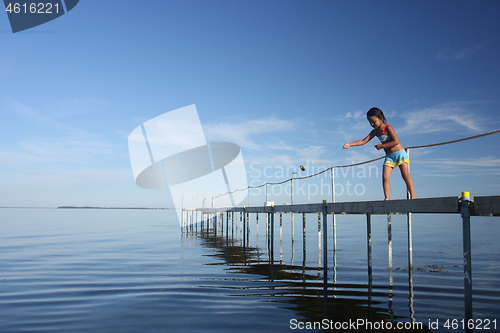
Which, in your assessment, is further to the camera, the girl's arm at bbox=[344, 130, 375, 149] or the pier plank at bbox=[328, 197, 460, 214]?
the girl's arm at bbox=[344, 130, 375, 149]

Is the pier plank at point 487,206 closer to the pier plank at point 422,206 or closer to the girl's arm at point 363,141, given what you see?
the pier plank at point 422,206

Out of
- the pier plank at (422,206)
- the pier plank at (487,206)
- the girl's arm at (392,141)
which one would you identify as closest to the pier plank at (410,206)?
the pier plank at (422,206)

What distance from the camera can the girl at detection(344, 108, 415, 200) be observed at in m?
5.70

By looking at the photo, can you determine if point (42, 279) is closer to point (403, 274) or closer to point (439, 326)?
point (439, 326)

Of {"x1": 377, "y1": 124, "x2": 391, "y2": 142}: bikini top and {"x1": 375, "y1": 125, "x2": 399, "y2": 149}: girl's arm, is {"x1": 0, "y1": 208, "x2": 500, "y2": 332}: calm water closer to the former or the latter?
{"x1": 375, "y1": 125, "x2": 399, "y2": 149}: girl's arm

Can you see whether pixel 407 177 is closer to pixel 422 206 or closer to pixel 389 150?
pixel 389 150

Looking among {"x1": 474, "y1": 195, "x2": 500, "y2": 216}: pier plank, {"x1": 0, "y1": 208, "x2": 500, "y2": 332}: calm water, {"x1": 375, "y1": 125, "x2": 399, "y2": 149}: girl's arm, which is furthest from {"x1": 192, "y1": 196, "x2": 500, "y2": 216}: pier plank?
{"x1": 0, "y1": 208, "x2": 500, "y2": 332}: calm water

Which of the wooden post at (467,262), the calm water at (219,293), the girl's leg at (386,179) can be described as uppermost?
the girl's leg at (386,179)

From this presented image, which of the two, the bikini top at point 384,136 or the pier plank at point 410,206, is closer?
the pier plank at point 410,206

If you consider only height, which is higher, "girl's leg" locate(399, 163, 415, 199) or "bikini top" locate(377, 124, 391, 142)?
"bikini top" locate(377, 124, 391, 142)

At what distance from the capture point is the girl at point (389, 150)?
5.70 meters

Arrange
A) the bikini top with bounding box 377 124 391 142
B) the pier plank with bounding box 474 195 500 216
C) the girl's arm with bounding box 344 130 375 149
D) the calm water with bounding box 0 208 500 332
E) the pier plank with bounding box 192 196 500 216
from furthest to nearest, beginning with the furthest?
the calm water with bounding box 0 208 500 332 → the girl's arm with bounding box 344 130 375 149 → the bikini top with bounding box 377 124 391 142 → the pier plank with bounding box 192 196 500 216 → the pier plank with bounding box 474 195 500 216

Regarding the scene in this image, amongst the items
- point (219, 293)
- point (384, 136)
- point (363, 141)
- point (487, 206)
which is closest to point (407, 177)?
point (384, 136)

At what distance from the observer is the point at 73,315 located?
22.2 feet
